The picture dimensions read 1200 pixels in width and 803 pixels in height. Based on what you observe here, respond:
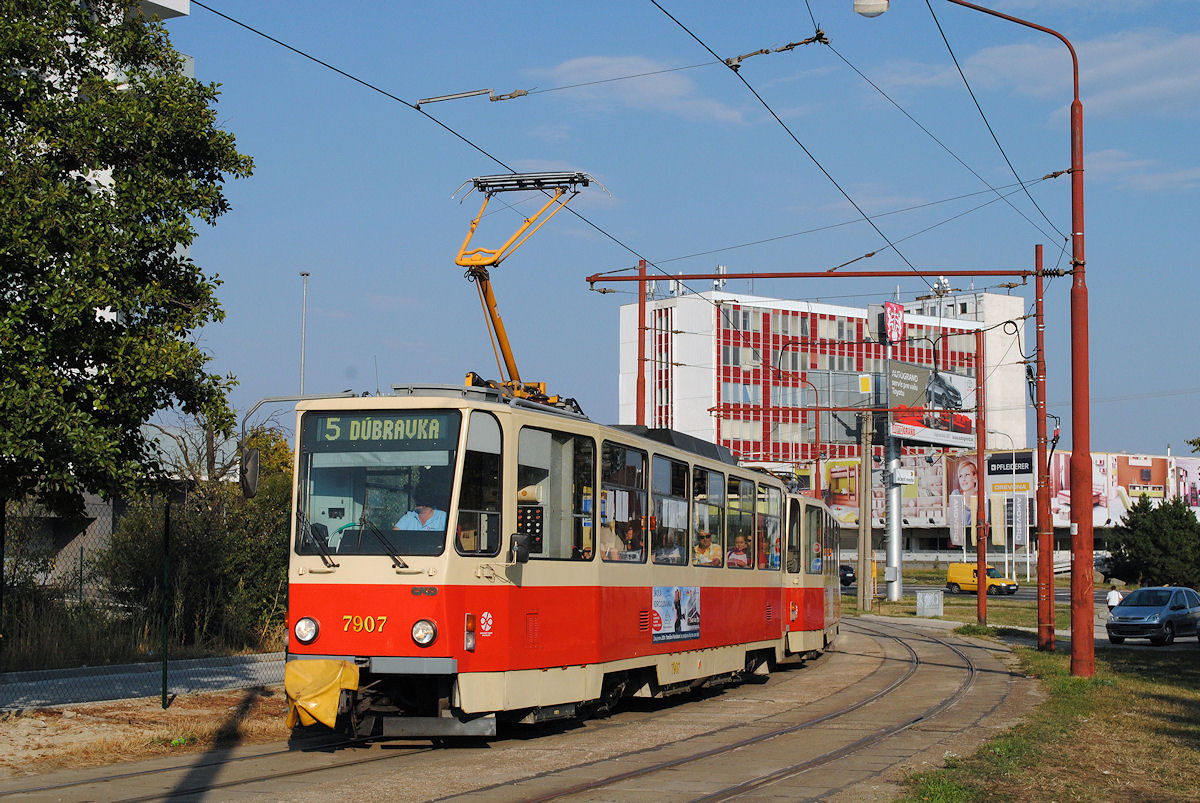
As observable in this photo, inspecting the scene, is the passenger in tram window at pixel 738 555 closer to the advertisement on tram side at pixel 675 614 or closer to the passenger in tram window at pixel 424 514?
the advertisement on tram side at pixel 675 614

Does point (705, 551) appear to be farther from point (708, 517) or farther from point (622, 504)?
point (622, 504)

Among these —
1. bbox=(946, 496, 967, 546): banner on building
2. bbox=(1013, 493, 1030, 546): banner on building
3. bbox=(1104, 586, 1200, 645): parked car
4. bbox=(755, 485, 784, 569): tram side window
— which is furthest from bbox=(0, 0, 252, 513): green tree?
bbox=(946, 496, 967, 546): banner on building

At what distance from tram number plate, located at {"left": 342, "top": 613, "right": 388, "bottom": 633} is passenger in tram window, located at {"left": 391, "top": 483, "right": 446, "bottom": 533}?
82 centimetres

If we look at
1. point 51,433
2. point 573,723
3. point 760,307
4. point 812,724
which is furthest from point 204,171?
point 760,307

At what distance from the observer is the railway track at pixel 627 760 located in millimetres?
9516

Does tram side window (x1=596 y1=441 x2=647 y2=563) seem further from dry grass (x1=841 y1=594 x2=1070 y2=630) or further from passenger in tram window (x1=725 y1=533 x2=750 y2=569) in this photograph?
dry grass (x1=841 y1=594 x2=1070 y2=630)

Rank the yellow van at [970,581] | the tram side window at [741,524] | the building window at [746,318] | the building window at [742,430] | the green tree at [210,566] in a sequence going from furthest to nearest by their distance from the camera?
1. the building window at [742,430]
2. the building window at [746,318]
3. the yellow van at [970,581]
4. the green tree at [210,566]
5. the tram side window at [741,524]

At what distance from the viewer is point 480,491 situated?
1138cm

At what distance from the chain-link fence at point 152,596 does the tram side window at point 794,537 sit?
8117mm

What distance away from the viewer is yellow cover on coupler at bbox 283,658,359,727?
10.8 m

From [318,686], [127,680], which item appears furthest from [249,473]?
[127,680]

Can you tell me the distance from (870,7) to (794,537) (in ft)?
28.6

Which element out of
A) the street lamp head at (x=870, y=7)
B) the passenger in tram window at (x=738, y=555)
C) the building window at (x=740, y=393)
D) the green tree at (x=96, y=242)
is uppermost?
the building window at (x=740, y=393)

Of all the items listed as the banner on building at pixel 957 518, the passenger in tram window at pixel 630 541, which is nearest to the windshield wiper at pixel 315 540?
the passenger in tram window at pixel 630 541
